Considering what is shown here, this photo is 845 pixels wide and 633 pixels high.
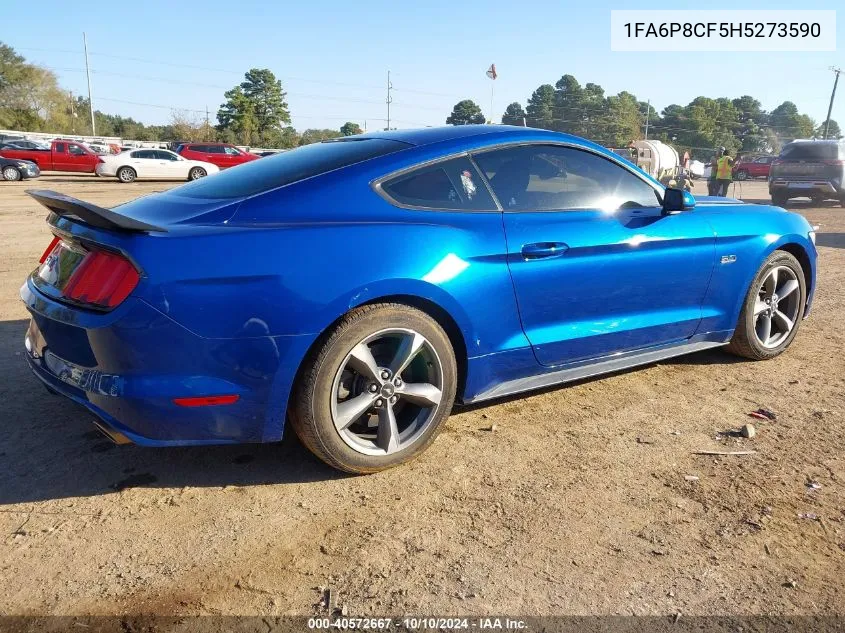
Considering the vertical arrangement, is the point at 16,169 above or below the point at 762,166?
below

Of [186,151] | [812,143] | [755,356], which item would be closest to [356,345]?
[755,356]

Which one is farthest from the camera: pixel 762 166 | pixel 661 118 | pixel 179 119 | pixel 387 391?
pixel 661 118

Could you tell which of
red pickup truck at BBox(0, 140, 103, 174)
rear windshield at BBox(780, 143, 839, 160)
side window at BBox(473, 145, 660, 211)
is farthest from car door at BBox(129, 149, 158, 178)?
side window at BBox(473, 145, 660, 211)

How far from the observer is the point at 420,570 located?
91.0 inches

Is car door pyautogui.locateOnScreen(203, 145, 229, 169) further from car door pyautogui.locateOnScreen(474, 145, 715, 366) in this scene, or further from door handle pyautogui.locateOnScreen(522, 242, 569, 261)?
door handle pyautogui.locateOnScreen(522, 242, 569, 261)

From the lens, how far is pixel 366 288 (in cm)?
276

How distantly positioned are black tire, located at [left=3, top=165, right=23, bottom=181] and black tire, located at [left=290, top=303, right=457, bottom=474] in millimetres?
27067

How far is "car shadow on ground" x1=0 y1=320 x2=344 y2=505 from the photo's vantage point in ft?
9.38

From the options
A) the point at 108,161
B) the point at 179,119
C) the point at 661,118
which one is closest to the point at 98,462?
the point at 108,161

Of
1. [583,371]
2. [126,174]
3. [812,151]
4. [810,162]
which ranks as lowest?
[126,174]

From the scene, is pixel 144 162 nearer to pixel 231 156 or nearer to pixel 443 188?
pixel 231 156

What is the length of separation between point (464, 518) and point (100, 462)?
5.47 feet

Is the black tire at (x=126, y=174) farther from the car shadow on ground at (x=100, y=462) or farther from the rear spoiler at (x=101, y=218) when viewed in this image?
the rear spoiler at (x=101, y=218)

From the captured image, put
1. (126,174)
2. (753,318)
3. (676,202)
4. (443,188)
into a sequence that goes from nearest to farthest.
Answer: (443,188) < (676,202) < (753,318) < (126,174)
